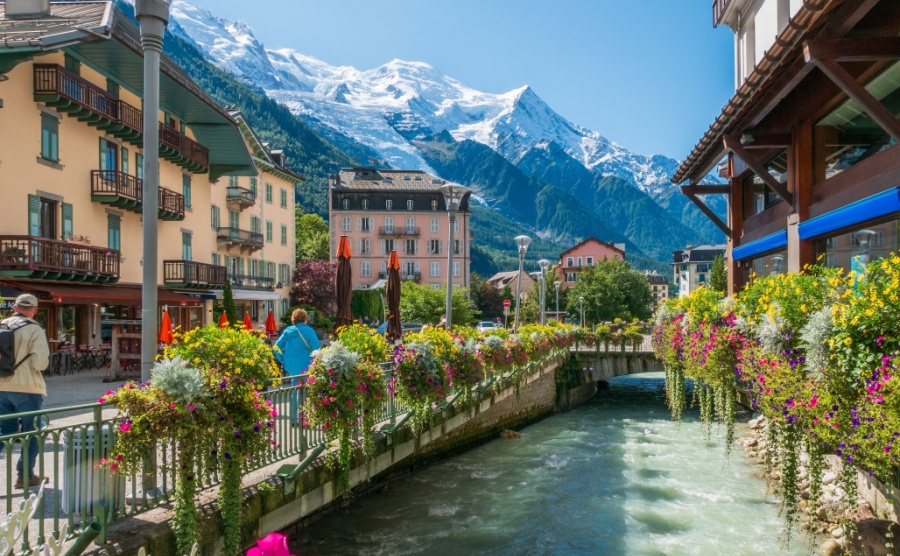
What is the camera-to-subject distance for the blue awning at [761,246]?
675 inches

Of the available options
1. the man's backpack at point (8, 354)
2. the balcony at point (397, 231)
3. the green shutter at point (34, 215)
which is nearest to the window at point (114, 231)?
the green shutter at point (34, 215)

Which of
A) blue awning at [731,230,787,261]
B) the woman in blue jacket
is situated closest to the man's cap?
the woman in blue jacket

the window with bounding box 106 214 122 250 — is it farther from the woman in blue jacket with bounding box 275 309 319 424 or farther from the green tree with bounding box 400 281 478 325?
the green tree with bounding box 400 281 478 325

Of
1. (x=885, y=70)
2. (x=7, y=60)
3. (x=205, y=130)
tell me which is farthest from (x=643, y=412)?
(x=7, y=60)

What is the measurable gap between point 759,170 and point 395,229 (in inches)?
2425

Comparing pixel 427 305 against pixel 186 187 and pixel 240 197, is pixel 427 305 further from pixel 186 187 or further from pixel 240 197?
pixel 186 187

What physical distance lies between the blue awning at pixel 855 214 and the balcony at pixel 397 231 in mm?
62358

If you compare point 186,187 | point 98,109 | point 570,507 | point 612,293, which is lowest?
point 570,507

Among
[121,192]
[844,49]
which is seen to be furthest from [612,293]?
[844,49]

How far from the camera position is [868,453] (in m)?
6.00

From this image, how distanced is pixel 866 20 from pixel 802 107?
421 cm

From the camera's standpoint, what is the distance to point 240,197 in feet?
135

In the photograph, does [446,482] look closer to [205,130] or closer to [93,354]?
[93,354]

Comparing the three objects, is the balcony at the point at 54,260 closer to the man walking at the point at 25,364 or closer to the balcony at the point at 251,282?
the man walking at the point at 25,364
